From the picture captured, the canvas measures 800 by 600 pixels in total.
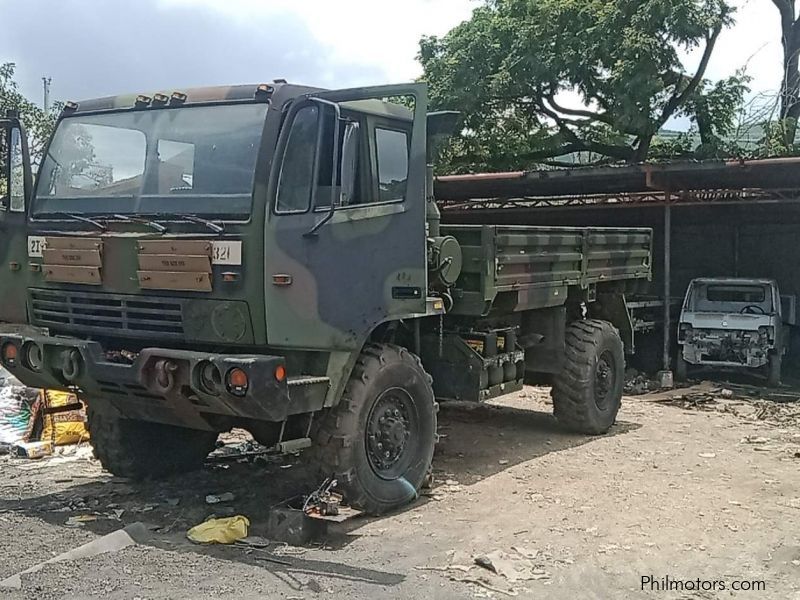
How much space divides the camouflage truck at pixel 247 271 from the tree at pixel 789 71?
43.2 feet

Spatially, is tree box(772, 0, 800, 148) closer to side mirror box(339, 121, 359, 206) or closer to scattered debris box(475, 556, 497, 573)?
side mirror box(339, 121, 359, 206)

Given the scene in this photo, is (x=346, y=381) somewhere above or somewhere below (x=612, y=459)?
above

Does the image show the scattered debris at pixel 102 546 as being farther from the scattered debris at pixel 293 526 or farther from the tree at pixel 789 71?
the tree at pixel 789 71

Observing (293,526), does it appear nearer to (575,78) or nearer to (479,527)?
(479,527)

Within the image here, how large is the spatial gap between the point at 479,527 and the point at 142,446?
2831 millimetres

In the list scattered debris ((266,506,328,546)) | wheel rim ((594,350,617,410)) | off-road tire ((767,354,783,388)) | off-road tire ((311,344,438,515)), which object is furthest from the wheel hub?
off-road tire ((767,354,783,388))

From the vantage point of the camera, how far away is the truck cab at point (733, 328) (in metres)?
14.1

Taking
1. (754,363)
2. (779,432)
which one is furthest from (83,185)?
(754,363)

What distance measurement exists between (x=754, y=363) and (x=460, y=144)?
33.3 ft

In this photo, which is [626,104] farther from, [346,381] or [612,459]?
[346,381]

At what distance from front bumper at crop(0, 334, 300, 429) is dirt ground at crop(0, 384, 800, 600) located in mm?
835

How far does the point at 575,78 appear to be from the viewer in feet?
67.5

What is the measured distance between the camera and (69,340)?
20.3 feet

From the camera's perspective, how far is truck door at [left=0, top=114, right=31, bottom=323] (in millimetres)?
6465
